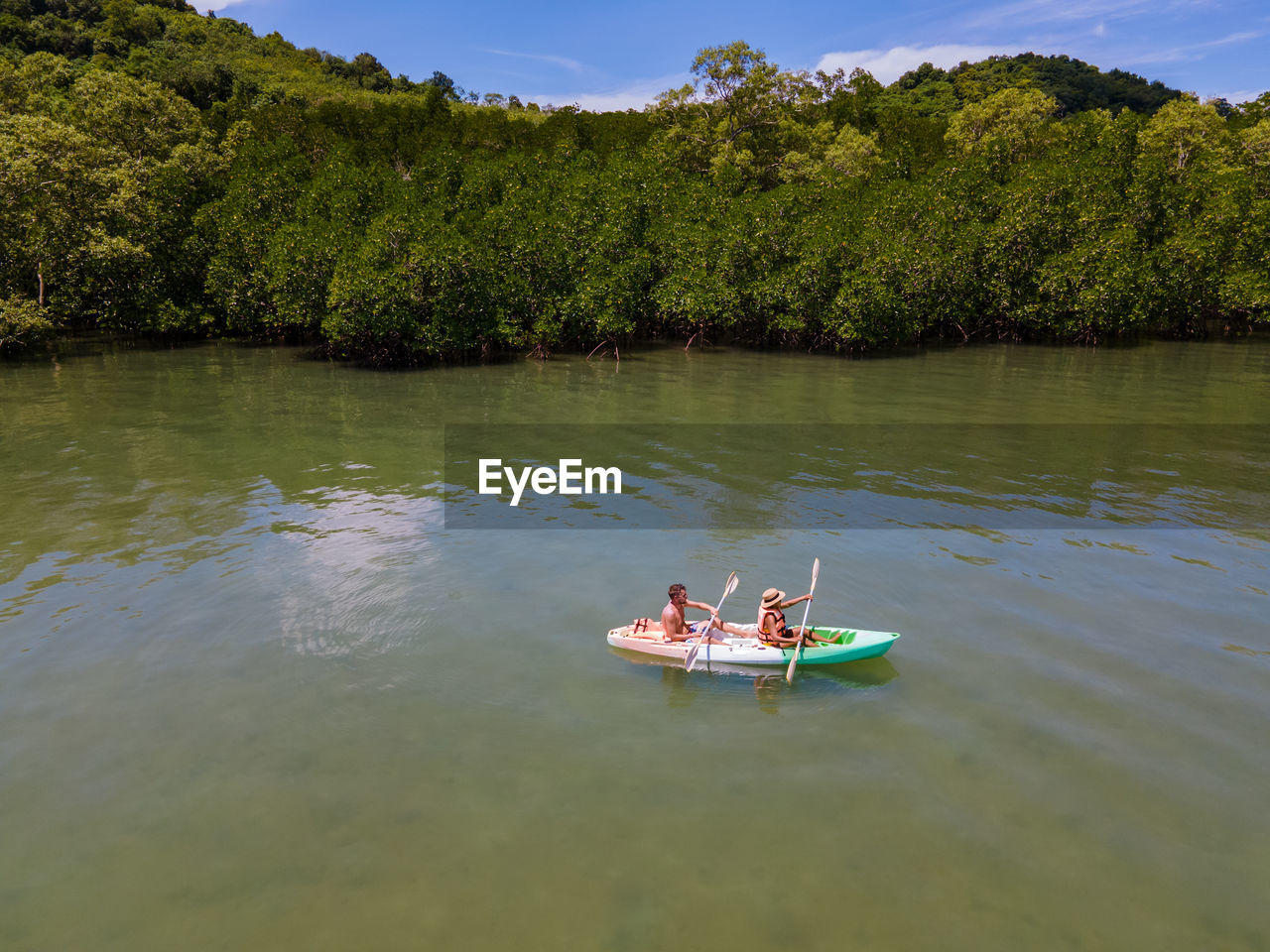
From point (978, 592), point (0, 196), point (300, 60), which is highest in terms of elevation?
point (300, 60)

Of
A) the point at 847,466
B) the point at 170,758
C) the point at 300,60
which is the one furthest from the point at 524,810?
the point at 300,60

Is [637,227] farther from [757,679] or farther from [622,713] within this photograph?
[622,713]

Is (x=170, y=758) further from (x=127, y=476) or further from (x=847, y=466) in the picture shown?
(x=847, y=466)

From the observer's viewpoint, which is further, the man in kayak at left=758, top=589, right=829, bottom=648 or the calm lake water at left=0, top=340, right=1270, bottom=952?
the man in kayak at left=758, top=589, right=829, bottom=648

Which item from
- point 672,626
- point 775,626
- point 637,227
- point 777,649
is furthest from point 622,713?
point 637,227

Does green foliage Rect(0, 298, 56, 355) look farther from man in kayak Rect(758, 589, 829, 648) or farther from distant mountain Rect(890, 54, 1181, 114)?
distant mountain Rect(890, 54, 1181, 114)

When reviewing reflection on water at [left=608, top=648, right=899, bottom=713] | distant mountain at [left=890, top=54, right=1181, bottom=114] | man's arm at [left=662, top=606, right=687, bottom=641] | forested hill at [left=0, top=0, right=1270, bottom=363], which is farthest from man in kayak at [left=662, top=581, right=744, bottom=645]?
distant mountain at [left=890, top=54, right=1181, bottom=114]
